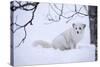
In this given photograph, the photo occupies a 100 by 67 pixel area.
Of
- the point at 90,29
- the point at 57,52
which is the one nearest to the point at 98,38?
the point at 90,29

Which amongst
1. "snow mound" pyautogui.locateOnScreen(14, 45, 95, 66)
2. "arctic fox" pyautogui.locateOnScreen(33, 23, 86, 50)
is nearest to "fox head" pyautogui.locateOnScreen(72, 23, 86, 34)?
"arctic fox" pyautogui.locateOnScreen(33, 23, 86, 50)

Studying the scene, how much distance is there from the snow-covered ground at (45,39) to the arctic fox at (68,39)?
0.03 meters

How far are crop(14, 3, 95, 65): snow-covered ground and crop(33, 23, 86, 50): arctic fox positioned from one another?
0.03m

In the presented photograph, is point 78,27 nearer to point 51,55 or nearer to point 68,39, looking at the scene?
point 68,39

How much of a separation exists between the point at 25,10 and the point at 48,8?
23 cm

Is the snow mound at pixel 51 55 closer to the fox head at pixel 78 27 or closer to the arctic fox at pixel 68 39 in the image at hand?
the arctic fox at pixel 68 39

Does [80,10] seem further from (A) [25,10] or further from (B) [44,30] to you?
(A) [25,10]

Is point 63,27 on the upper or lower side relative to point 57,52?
upper

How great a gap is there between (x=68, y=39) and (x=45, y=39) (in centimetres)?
24

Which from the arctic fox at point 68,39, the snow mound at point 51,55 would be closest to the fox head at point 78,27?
the arctic fox at point 68,39

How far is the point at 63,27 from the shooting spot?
1.76 meters

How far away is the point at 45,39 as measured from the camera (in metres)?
1.70

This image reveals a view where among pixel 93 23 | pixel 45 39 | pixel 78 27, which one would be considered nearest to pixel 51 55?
pixel 45 39

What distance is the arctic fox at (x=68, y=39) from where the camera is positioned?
1716 millimetres
